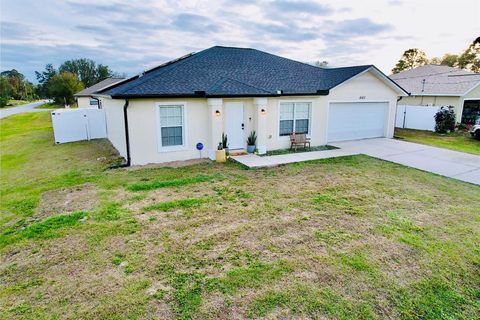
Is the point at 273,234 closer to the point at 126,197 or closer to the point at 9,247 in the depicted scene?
the point at 126,197

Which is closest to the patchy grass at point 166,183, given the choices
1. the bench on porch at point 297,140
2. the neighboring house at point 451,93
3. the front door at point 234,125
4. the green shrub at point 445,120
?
the front door at point 234,125

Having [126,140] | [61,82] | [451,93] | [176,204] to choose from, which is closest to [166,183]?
[176,204]

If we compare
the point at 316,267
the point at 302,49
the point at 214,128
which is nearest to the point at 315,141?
the point at 214,128

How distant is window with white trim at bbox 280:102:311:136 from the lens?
524 inches

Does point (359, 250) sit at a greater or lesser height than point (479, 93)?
lesser

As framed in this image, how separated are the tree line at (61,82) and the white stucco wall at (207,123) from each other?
165ft

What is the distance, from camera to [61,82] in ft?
174

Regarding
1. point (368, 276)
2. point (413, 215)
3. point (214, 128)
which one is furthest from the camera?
point (214, 128)

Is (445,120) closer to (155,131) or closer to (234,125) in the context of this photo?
(234,125)

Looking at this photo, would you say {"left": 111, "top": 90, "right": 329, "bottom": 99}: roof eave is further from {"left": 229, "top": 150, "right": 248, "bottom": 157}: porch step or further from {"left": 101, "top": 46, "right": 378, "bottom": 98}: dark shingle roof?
{"left": 229, "top": 150, "right": 248, "bottom": 157}: porch step

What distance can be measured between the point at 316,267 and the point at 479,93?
23057 millimetres

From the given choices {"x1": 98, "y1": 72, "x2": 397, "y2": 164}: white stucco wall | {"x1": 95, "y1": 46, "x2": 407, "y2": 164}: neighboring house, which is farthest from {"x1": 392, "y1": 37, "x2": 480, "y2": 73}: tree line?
{"x1": 98, "y1": 72, "x2": 397, "y2": 164}: white stucco wall

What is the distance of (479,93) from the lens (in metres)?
20.4

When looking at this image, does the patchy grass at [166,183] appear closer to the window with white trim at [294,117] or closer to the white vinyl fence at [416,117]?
the window with white trim at [294,117]
